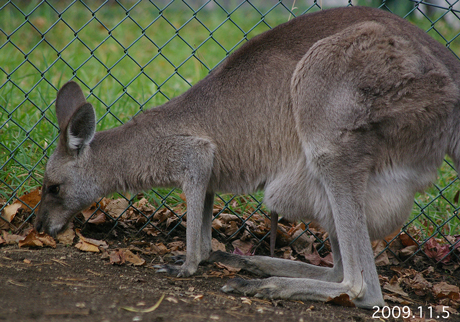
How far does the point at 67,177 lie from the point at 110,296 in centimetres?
95

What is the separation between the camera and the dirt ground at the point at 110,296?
2.19m

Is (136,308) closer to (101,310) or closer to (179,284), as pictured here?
(101,310)

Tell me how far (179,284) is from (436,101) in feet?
5.47

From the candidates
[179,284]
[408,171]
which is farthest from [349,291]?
[179,284]

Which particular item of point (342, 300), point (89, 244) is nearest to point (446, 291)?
point (342, 300)

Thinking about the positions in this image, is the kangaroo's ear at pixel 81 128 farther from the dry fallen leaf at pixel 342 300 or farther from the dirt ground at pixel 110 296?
the dry fallen leaf at pixel 342 300

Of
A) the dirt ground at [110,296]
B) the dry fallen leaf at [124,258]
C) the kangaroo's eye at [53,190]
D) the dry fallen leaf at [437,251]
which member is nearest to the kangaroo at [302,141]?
the kangaroo's eye at [53,190]

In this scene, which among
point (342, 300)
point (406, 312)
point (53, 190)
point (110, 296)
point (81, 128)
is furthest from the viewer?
point (53, 190)

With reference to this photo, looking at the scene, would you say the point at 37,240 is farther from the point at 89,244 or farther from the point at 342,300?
the point at 342,300

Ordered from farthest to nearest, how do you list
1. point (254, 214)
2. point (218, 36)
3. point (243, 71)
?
point (218, 36) → point (254, 214) → point (243, 71)

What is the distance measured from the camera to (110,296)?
7.93ft

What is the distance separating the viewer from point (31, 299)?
89.7 inches

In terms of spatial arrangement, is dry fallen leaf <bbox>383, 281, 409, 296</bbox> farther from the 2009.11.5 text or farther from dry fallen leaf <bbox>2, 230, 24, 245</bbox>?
dry fallen leaf <bbox>2, 230, 24, 245</bbox>

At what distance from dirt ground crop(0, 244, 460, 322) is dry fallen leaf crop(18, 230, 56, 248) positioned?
5 centimetres
